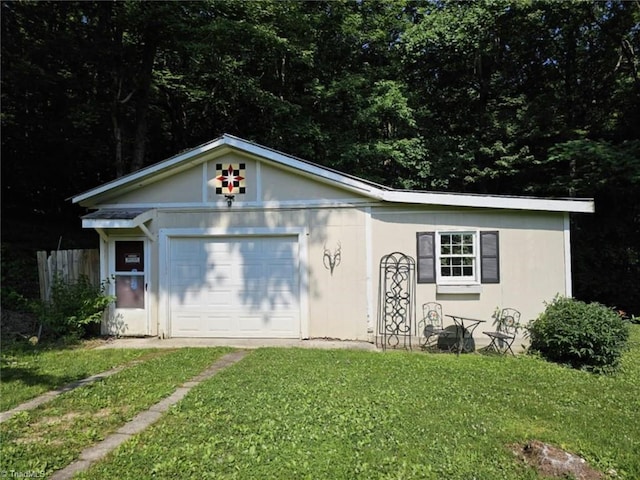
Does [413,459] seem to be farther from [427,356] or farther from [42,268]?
[42,268]

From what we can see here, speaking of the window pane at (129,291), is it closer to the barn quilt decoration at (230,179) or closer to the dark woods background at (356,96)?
the barn quilt decoration at (230,179)

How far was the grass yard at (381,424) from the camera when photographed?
11.0ft

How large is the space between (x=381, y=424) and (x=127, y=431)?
2.33 m

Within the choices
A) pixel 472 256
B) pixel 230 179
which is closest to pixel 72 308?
pixel 230 179

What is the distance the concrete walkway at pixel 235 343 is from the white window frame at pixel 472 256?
1.78 meters

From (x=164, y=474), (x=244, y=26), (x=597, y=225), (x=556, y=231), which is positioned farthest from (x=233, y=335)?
(x=597, y=225)

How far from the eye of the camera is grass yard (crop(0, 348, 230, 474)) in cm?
348

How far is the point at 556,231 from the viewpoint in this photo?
7.86 m

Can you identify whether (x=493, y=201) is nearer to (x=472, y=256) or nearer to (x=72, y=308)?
(x=472, y=256)

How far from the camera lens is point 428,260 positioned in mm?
8008

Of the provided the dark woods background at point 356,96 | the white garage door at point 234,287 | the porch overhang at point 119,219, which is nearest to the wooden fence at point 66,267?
the porch overhang at point 119,219

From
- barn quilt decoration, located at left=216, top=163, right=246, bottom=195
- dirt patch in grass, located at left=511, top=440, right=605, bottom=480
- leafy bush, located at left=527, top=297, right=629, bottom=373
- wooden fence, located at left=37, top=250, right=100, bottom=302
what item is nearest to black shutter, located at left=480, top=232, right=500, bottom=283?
leafy bush, located at left=527, top=297, right=629, bottom=373

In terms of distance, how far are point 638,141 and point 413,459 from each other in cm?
1267

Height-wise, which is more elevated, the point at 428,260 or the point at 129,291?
the point at 428,260
